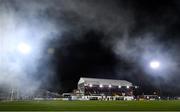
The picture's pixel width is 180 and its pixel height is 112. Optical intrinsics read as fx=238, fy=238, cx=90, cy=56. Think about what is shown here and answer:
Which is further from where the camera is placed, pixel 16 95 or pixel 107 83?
pixel 107 83

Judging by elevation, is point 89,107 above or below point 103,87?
above

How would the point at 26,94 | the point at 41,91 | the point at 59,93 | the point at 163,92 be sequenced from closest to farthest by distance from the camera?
the point at 26,94, the point at 163,92, the point at 41,91, the point at 59,93

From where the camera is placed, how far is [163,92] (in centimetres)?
10519

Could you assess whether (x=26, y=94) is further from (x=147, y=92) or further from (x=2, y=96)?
(x=147, y=92)

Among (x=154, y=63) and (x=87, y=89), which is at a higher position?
(x=154, y=63)

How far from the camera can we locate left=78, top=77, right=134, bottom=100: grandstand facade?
11081cm

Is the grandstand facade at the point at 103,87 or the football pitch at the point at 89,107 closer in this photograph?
the football pitch at the point at 89,107

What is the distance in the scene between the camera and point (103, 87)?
4508 inches

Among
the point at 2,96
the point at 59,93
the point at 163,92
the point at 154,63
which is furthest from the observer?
the point at 59,93

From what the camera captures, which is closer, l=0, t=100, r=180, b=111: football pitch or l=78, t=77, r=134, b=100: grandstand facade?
l=0, t=100, r=180, b=111: football pitch

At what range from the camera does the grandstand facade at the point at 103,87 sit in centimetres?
11081

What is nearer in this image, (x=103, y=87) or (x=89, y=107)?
(x=89, y=107)

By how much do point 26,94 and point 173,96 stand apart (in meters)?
63.9

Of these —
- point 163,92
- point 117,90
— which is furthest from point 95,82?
point 163,92
